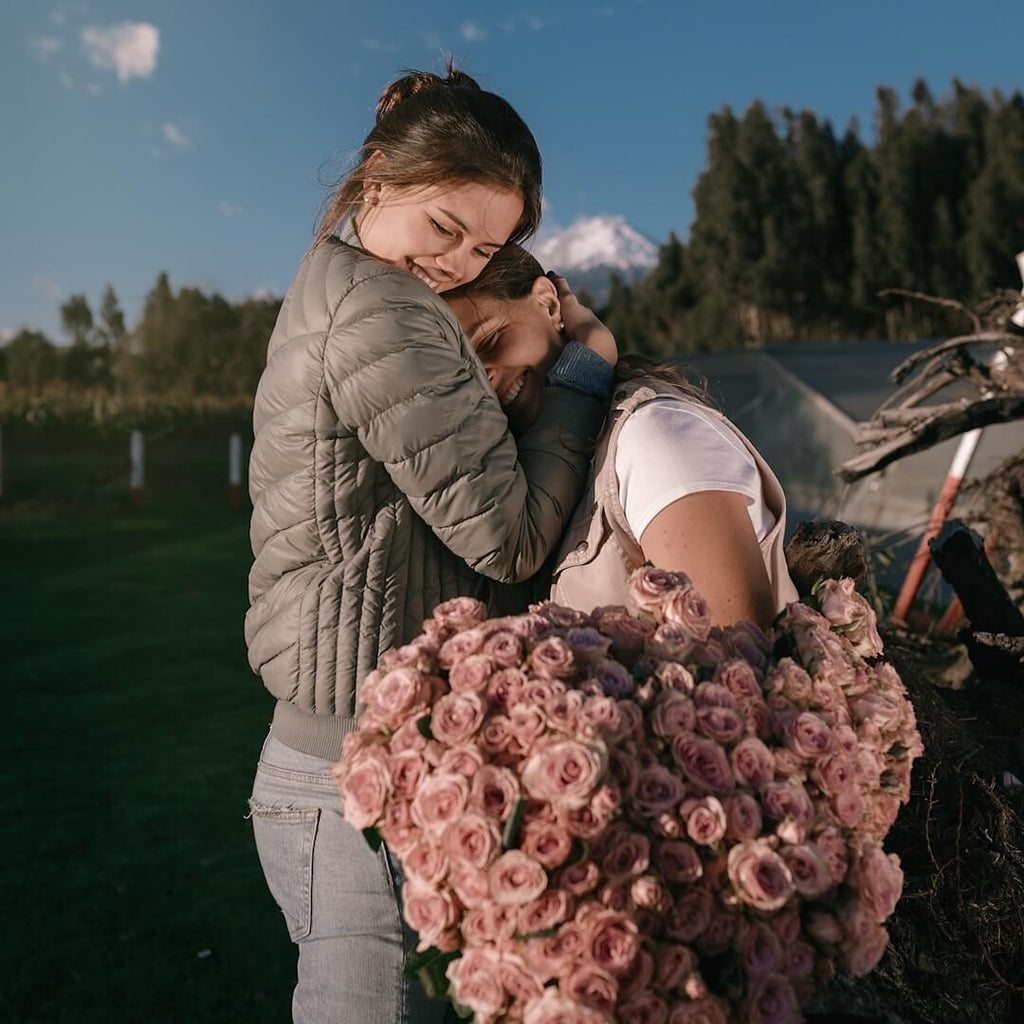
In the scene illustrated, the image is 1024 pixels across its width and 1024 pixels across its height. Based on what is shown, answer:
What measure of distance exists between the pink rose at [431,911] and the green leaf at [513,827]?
0.35ft

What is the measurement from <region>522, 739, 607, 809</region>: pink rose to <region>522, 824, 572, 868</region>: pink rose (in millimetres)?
30

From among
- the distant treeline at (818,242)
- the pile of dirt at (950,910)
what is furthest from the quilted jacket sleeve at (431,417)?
the distant treeline at (818,242)

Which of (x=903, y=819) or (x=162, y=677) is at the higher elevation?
(x=903, y=819)

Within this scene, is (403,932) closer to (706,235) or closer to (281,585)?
(281,585)

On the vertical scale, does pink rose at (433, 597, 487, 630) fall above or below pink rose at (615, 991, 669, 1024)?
above

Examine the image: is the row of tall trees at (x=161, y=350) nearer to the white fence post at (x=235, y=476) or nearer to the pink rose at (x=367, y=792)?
the white fence post at (x=235, y=476)

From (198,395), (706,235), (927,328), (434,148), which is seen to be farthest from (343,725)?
(706,235)

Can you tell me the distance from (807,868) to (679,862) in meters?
0.15

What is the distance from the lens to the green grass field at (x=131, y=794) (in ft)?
13.0

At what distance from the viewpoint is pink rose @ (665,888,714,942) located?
1106 mm

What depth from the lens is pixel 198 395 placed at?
22.0 meters

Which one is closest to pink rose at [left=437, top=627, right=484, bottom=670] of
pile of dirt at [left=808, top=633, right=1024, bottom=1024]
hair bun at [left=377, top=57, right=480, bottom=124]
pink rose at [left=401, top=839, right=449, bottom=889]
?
pink rose at [left=401, top=839, right=449, bottom=889]

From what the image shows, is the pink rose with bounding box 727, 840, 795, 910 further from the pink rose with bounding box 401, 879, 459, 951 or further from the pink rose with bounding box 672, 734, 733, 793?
the pink rose with bounding box 401, 879, 459, 951

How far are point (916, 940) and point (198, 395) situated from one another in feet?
70.5
